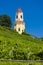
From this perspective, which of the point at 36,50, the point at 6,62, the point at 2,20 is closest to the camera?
the point at 6,62

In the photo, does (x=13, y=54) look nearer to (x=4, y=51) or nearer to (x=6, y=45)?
(x=4, y=51)

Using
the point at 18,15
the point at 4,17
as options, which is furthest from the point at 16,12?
the point at 4,17

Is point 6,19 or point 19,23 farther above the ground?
point 6,19

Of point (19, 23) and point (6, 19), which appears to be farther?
point (19, 23)

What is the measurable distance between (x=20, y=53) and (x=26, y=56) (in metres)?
0.48

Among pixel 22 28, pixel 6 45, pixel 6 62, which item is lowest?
pixel 6 62

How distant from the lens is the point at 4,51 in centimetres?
2297

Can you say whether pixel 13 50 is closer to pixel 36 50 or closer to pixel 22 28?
pixel 36 50

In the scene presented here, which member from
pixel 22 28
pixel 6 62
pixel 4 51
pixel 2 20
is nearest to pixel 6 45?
pixel 4 51

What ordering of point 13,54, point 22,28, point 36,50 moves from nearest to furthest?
point 13,54, point 36,50, point 22,28

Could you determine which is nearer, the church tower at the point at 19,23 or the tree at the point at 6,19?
the tree at the point at 6,19

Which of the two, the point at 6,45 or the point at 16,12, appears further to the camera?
the point at 16,12

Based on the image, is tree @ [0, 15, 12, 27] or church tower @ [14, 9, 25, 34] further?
church tower @ [14, 9, 25, 34]

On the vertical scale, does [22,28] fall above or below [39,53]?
above
